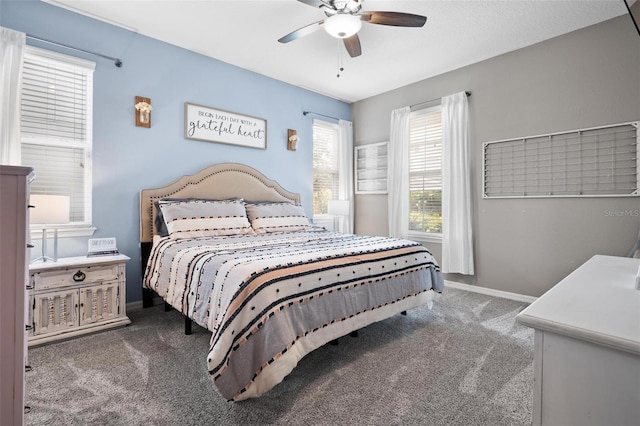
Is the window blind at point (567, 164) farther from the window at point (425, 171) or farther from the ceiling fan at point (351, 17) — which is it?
the ceiling fan at point (351, 17)

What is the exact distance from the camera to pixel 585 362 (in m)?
0.67

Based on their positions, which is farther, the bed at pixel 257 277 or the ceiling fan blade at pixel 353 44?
the ceiling fan blade at pixel 353 44

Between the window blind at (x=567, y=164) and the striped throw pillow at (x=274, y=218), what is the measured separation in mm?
2205

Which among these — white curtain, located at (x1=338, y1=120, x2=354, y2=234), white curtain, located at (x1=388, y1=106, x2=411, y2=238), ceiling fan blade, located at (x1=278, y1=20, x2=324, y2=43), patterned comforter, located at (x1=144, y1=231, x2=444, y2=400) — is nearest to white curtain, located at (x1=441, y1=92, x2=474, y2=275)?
white curtain, located at (x1=388, y1=106, x2=411, y2=238)

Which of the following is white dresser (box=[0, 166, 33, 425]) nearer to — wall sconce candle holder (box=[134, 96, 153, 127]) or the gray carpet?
the gray carpet

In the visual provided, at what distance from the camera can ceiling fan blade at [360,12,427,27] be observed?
7.35 ft

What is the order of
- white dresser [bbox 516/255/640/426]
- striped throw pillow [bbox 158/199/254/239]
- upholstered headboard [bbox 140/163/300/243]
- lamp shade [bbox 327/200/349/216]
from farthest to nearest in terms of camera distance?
lamp shade [bbox 327/200/349/216] → upholstered headboard [bbox 140/163/300/243] → striped throw pillow [bbox 158/199/254/239] → white dresser [bbox 516/255/640/426]

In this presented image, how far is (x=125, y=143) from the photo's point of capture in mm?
3002

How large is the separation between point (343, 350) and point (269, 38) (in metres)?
2.97

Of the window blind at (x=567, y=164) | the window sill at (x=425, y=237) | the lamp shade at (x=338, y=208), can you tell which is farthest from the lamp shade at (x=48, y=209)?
the window blind at (x=567, y=164)

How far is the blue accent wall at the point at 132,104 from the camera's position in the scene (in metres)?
2.70

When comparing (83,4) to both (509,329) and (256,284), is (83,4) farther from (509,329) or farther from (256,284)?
(509,329)

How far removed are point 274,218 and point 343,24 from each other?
1994mm

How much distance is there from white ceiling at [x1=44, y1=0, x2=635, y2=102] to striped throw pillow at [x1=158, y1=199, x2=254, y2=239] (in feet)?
5.50
